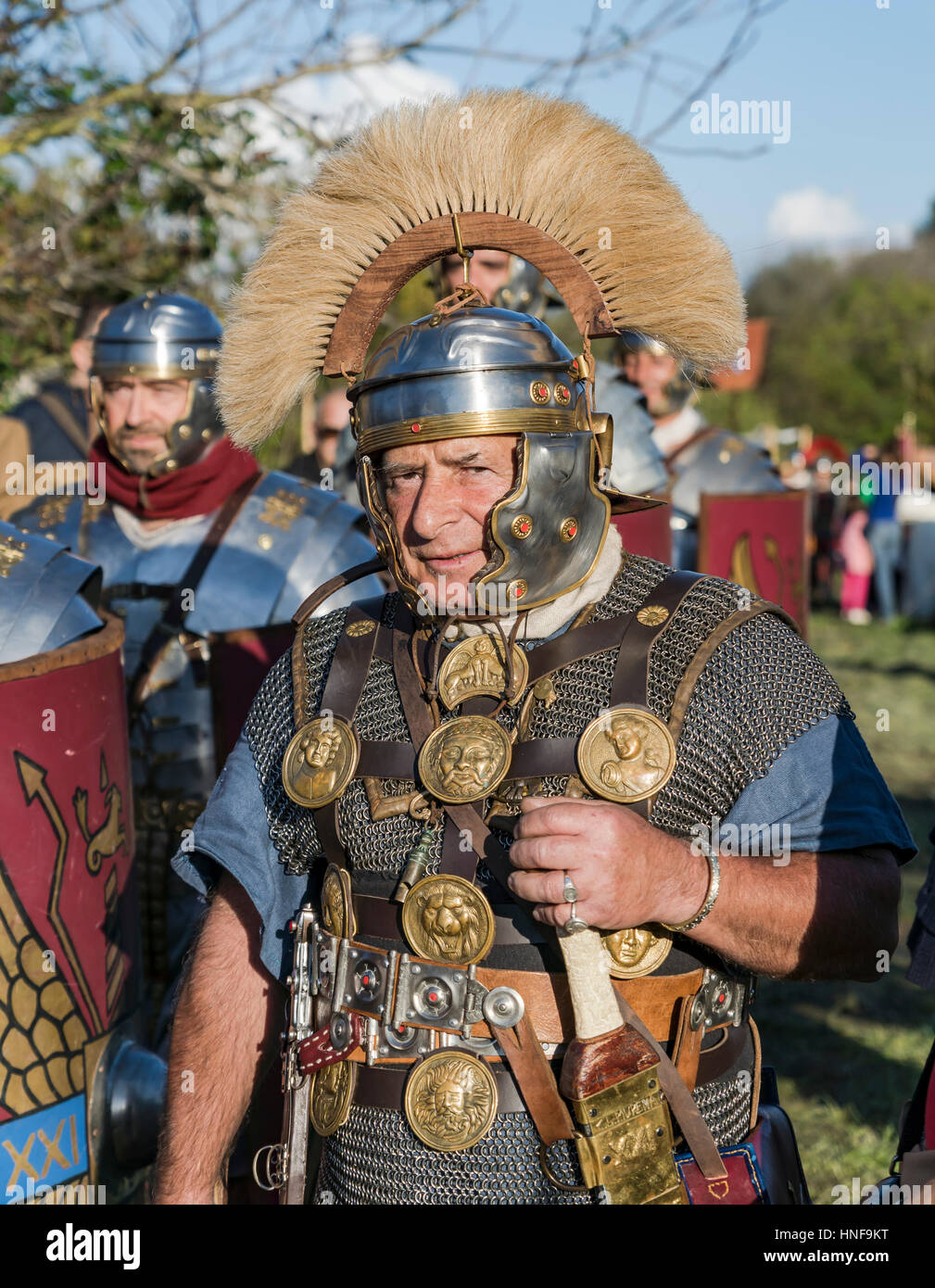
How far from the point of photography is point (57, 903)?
10.1ft

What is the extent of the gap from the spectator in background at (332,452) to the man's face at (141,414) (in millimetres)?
729

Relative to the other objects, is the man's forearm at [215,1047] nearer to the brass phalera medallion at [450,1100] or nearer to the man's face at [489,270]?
the brass phalera medallion at [450,1100]

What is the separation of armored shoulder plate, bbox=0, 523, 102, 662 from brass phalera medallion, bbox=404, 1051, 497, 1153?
1386 millimetres

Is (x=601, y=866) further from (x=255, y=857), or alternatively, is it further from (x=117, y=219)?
(x=117, y=219)

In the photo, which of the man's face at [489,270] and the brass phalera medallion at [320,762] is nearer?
the brass phalera medallion at [320,762]

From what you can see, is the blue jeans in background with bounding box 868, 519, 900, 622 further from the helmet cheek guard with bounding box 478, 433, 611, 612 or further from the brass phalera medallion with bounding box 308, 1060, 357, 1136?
the brass phalera medallion with bounding box 308, 1060, 357, 1136

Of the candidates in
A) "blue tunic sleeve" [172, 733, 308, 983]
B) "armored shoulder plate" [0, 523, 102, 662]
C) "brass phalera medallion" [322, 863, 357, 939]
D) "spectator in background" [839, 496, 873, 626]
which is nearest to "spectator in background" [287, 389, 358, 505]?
"armored shoulder plate" [0, 523, 102, 662]

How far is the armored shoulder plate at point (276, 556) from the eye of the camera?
15.3ft

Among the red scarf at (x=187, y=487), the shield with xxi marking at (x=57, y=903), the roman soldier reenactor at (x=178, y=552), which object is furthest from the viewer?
the red scarf at (x=187, y=487)

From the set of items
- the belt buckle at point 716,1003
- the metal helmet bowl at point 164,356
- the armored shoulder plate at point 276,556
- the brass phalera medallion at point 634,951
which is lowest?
the belt buckle at point 716,1003

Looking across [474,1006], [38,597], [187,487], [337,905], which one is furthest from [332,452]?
[474,1006]

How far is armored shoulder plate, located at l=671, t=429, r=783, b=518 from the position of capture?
7.97 m

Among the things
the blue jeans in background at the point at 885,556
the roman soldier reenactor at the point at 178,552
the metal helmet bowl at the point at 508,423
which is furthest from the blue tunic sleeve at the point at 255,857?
the blue jeans in background at the point at 885,556
